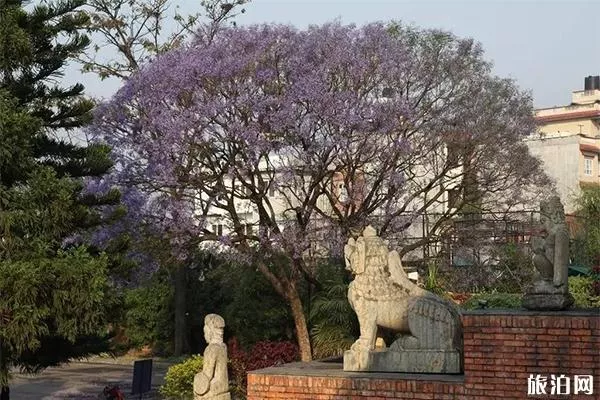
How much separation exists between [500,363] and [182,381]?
6879mm

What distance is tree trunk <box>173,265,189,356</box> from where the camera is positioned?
22.3 metres

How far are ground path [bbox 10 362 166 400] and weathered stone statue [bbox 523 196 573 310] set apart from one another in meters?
8.99

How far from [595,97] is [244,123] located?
26477mm

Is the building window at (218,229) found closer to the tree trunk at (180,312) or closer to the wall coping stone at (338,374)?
the tree trunk at (180,312)

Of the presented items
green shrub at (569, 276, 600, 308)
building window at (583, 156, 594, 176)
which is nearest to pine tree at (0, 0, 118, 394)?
green shrub at (569, 276, 600, 308)

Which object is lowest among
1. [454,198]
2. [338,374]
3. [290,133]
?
[338,374]

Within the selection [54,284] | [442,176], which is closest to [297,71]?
[442,176]

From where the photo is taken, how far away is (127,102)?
1583 cm

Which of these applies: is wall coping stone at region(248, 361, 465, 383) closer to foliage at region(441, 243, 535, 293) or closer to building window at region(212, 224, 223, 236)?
building window at region(212, 224, 223, 236)

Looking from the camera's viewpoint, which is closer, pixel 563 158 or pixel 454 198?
pixel 454 198

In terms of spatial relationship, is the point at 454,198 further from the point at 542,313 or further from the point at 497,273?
the point at 542,313

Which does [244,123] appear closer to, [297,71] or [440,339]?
[297,71]

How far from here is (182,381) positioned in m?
13.5

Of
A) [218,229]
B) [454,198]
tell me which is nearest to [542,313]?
[218,229]
